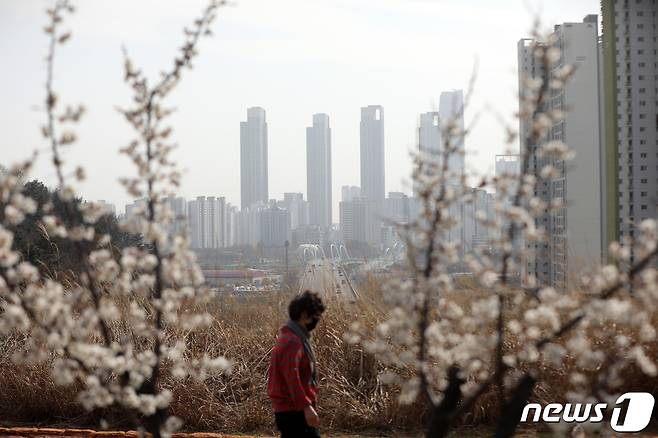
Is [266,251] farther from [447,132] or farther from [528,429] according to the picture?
[447,132]

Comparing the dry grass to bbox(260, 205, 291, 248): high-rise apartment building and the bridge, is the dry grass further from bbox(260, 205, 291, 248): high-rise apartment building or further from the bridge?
bbox(260, 205, 291, 248): high-rise apartment building

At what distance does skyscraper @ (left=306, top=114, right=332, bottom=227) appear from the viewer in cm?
2261

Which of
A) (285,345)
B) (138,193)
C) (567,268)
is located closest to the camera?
(138,193)

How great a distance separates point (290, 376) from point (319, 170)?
2393cm

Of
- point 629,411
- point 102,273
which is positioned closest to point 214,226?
point 629,411

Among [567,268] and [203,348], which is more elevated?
[567,268]

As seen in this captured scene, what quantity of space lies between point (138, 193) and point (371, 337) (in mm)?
3857

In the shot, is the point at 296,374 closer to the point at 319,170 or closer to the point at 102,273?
the point at 102,273

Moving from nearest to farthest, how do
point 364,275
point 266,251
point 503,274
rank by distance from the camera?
point 503,274
point 364,275
point 266,251

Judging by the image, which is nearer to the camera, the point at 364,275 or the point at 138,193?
the point at 138,193

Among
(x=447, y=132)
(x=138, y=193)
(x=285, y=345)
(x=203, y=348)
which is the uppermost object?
(x=447, y=132)

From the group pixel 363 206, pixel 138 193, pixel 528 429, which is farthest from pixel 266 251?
pixel 138 193

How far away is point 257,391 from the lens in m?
5.97

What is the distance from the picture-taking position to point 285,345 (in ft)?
12.4
